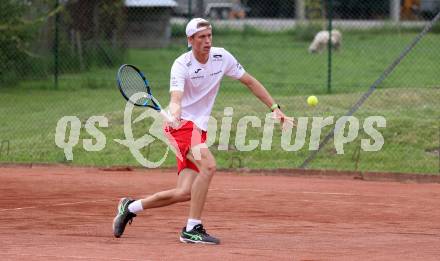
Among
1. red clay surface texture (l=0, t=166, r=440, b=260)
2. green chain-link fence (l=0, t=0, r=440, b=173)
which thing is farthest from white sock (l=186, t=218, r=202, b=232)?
green chain-link fence (l=0, t=0, r=440, b=173)

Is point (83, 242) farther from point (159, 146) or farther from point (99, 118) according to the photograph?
point (99, 118)

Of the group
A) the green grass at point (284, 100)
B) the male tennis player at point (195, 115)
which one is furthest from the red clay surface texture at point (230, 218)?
the green grass at point (284, 100)

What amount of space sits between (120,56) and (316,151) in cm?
1015

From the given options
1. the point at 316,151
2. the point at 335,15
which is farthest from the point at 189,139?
the point at 335,15

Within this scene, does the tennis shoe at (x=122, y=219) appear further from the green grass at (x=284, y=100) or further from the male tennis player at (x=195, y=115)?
the green grass at (x=284, y=100)

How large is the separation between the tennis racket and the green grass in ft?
15.5

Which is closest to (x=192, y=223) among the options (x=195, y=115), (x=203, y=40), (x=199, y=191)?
(x=199, y=191)

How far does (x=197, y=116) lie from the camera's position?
9289 mm

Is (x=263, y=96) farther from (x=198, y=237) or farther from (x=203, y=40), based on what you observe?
(x=198, y=237)

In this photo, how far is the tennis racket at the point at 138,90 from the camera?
A: 9.74 m

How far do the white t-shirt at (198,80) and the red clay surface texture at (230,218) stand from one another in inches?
44.6

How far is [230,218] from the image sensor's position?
435 inches

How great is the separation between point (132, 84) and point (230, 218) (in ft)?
6.38

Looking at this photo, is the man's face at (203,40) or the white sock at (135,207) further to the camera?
the white sock at (135,207)
